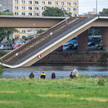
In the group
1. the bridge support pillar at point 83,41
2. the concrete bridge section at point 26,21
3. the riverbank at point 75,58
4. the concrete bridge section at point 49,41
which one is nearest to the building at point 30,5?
the bridge support pillar at point 83,41

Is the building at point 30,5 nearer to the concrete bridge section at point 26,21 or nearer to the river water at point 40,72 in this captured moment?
the concrete bridge section at point 26,21

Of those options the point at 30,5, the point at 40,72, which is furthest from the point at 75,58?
the point at 30,5

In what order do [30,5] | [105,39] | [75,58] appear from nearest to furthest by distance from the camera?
[75,58] < [105,39] < [30,5]

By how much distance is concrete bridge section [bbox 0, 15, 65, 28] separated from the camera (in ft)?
164

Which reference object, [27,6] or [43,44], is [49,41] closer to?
[43,44]

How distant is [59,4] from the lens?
112m

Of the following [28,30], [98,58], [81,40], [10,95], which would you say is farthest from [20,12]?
[10,95]

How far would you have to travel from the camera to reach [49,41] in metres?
45.8

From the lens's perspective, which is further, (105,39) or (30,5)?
A: (30,5)

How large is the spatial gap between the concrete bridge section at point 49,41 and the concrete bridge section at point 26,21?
183cm

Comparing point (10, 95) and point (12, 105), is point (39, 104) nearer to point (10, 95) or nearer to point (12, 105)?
point (12, 105)

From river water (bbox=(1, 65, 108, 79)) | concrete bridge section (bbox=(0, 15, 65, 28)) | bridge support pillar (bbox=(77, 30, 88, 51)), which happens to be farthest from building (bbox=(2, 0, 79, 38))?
river water (bbox=(1, 65, 108, 79))

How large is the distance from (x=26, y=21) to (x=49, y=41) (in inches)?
325

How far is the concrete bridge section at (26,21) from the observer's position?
49938 mm
